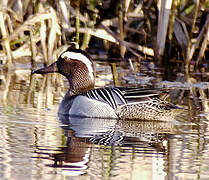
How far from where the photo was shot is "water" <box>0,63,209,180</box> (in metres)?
4.84

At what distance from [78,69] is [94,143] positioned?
8.05 ft

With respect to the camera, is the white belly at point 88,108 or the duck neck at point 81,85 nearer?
the white belly at point 88,108

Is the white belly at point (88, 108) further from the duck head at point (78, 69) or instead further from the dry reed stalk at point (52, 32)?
the dry reed stalk at point (52, 32)

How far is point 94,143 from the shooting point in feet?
19.5

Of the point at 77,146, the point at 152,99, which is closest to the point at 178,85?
the point at 152,99

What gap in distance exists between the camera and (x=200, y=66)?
40.3 ft

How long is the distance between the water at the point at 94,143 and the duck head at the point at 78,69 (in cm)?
42

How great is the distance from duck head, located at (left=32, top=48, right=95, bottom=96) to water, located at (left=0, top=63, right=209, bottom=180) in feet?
1.37

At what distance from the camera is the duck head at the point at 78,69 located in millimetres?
8156

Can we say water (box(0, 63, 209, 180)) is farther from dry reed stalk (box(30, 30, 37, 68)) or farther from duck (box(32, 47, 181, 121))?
dry reed stalk (box(30, 30, 37, 68))

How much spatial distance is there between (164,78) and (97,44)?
3.69 m

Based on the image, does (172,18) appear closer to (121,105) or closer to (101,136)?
(121,105)

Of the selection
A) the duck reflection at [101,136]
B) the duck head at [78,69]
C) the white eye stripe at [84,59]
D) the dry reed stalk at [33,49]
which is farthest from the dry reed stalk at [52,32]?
the duck reflection at [101,136]

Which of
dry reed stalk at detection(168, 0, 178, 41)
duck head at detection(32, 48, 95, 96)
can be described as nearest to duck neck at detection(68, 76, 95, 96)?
duck head at detection(32, 48, 95, 96)
